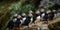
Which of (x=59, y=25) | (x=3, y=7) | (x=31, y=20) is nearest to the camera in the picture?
(x=59, y=25)

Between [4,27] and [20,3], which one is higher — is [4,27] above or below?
below

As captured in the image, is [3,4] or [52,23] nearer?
[52,23]

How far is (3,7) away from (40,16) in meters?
0.38

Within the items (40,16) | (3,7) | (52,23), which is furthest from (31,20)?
(3,7)

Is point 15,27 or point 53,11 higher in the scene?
point 53,11

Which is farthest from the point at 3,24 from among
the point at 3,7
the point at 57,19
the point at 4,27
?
the point at 57,19

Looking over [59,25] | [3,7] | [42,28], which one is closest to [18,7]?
[3,7]

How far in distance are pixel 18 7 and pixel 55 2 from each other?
34 cm

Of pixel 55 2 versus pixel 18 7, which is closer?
pixel 55 2

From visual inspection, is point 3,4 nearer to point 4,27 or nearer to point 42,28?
point 4,27

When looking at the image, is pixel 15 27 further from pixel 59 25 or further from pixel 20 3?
pixel 59 25

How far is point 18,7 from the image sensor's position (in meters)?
1.50

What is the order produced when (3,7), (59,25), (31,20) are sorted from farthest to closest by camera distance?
(3,7) < (31,20) < (59,25)

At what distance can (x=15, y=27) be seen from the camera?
1.47 m
